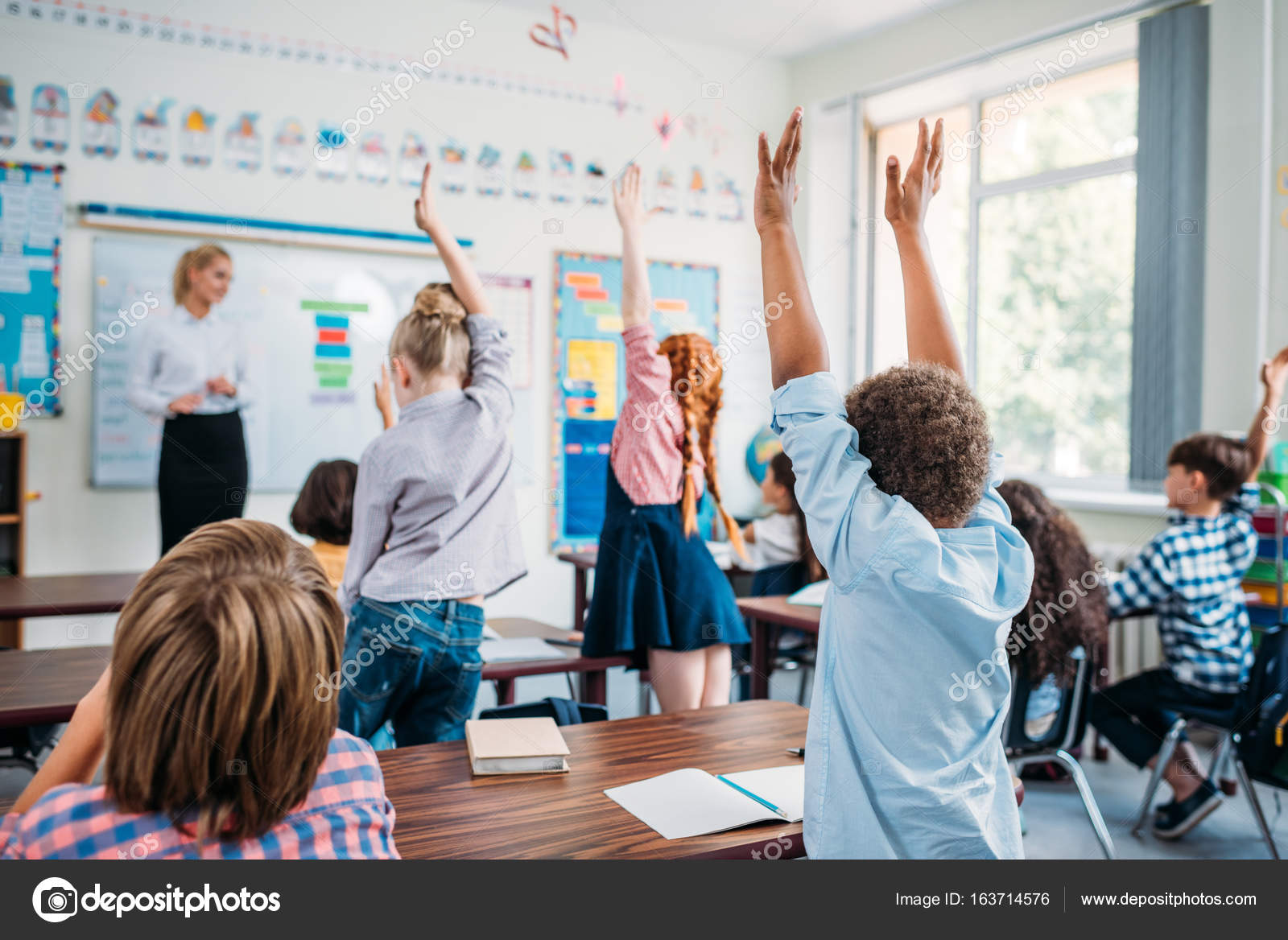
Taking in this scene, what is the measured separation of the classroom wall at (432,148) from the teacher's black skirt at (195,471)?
1.39ft

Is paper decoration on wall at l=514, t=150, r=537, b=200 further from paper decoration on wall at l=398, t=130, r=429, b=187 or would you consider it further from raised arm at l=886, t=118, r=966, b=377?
raised arm at l=886, t=118, r=966, b=377

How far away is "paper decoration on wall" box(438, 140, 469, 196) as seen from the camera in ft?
17.3

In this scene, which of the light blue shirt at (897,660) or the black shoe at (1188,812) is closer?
the light blue shirt at (897,660)

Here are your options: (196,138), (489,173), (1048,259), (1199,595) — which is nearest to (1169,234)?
(1048,259)

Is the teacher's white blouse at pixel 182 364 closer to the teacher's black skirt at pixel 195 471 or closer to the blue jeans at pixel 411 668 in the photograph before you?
the teacher's black skirt at pixel 195 471

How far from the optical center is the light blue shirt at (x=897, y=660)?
3.51 feet

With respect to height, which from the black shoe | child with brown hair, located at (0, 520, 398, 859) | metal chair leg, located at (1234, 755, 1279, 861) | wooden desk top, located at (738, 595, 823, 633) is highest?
child with brown hair, located at (0, 520, 398, 859)

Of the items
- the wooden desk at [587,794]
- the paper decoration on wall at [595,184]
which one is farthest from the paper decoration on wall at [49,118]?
the wooden desk at [587,794]

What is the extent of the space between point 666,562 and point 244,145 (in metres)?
3.51

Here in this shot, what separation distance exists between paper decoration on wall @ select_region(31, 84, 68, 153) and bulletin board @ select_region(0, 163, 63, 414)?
0.11 meters

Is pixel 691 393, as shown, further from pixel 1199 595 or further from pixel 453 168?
pixel 453 168

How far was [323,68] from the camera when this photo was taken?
493cm

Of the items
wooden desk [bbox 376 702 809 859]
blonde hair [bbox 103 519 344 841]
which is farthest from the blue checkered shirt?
blonde hair [bbox 103 519 344 841]
